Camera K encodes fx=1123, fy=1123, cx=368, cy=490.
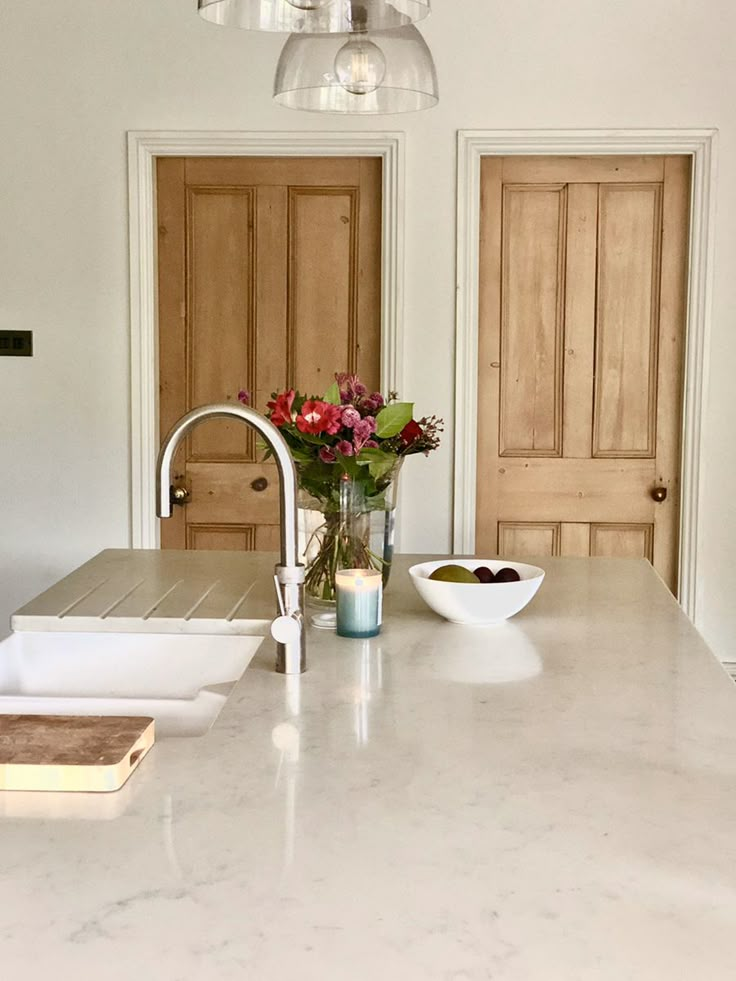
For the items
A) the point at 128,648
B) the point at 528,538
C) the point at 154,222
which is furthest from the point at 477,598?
the point at 154,222

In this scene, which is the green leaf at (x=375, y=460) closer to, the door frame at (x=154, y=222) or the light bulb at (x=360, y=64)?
the light bulb at (x=360, y=64)

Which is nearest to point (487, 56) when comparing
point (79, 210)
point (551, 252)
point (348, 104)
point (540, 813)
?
point (551, 252)

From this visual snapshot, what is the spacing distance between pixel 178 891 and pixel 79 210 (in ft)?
10.9

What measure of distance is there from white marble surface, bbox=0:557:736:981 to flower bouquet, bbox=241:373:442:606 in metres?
0.40

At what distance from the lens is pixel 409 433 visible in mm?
2076

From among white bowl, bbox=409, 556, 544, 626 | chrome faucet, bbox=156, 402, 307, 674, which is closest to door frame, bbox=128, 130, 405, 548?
white bowl, bbox=409, 556, 544, 626

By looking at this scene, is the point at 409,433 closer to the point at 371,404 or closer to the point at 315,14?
the point at 371,404

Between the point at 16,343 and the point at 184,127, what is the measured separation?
3.13ft

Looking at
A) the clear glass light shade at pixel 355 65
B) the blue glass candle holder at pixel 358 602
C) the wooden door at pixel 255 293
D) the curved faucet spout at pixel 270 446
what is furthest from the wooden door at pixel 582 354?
the curved faucet spout at pixel 270 446

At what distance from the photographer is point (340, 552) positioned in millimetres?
2070

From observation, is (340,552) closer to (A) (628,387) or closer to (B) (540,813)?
(B) (540,813)

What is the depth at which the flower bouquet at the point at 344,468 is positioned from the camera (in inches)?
78.4

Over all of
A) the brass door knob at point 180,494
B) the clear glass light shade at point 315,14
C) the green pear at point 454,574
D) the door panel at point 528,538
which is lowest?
the door panel at point 528,538

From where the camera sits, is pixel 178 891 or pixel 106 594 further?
pixel 106 594
